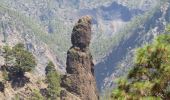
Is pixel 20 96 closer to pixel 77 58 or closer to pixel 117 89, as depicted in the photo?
pixel 77 58

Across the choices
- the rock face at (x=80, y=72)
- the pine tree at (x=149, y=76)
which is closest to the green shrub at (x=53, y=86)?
the rock face at (x=80, y=72)

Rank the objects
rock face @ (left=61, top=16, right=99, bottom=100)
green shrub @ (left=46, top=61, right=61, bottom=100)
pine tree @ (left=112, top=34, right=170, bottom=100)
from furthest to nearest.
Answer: green shrub @ (left=46, top=61, right=61, bottom=100) < rock face @ (left=61, top=16, right=99, bottom=100) < pine tree @ (left=112, top=34, right=170, bottom=100)

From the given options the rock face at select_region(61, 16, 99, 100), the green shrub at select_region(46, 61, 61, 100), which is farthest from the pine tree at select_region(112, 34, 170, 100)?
the green shrub at select_region(46, 61, 61, 100)

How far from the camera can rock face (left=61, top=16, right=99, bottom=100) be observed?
382ft

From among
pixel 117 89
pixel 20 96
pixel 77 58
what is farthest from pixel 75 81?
pixel 117 89

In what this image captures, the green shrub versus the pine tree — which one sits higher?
the pine tree

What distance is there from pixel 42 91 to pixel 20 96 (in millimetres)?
7383

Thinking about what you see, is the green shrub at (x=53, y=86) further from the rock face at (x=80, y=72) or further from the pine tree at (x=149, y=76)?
the pine tree at (x=149, y=76)

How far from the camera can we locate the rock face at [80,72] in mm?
116438

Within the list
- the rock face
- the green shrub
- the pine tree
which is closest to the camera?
the pine tree

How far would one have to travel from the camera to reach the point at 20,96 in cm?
11994

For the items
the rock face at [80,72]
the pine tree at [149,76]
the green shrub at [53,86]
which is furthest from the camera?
the green shrub at [53,86]

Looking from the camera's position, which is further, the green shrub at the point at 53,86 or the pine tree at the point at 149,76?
the green shrub at the point at 53,86

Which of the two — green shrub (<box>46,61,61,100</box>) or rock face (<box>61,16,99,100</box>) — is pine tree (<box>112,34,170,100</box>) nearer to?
rock face (<box>61,16,99,100</box>)
